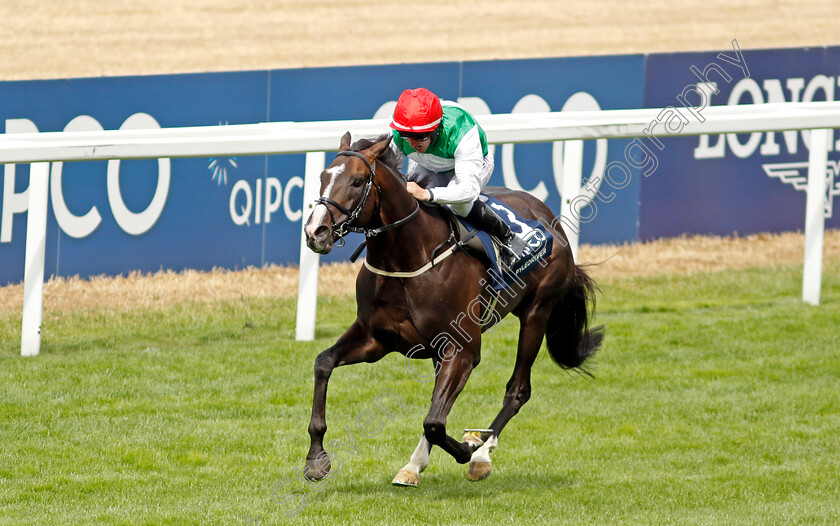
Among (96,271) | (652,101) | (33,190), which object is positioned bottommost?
(96,271)

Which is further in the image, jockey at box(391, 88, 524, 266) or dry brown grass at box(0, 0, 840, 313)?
dry brown grass at box(0, 0, 840, 313)

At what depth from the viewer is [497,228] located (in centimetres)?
570

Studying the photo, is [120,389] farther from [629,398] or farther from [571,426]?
[629,398]

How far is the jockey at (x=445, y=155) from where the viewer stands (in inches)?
201

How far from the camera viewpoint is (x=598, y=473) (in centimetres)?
635

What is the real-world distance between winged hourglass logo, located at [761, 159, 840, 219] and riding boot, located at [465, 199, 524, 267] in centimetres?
760

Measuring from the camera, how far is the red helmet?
16.7 feet

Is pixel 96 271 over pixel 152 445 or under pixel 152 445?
over

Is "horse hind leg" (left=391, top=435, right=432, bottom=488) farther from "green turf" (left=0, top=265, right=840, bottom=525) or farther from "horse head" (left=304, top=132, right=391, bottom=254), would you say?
"horse head" (left=304, top=132, right=391, bottom=254)

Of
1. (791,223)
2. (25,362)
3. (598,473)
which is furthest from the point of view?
(791,223)

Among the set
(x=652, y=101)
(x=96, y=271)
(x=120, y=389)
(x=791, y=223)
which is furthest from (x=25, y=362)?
(x=791, y=223)

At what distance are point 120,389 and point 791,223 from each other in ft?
27.5

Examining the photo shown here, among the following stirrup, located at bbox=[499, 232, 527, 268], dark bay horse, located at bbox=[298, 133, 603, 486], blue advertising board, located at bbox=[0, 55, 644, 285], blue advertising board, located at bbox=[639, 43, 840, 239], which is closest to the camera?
dark bay horse, located at bbox=[298, 133, 603, 486]

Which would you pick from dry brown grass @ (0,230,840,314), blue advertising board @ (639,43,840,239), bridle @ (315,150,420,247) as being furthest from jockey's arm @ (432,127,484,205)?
blue advertising board @ (639,43,840,239)
